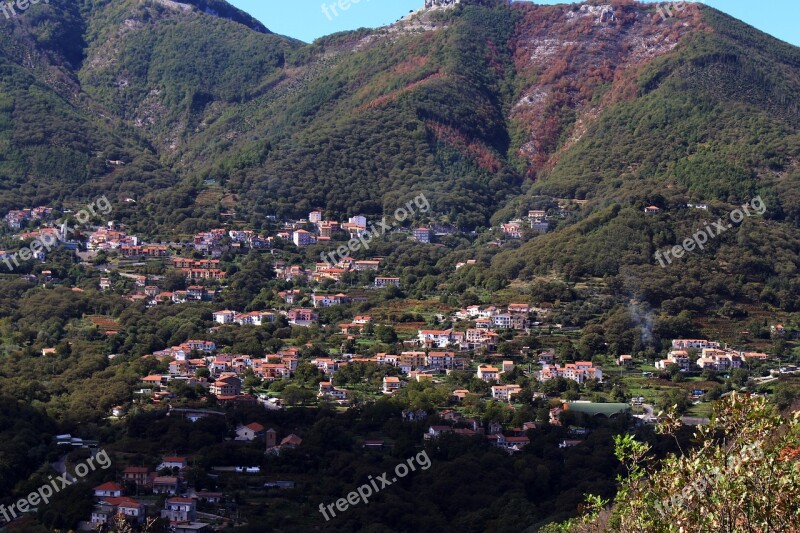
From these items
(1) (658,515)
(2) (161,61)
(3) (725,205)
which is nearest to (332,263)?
(3) (725,205)

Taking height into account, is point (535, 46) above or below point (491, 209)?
above

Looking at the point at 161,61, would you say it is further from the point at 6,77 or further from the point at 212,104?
the point at 6,77

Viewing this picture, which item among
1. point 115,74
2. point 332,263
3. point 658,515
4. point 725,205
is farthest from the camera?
point 115,74

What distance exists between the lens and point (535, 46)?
86.4 m

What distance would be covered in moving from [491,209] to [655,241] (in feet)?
61.5
